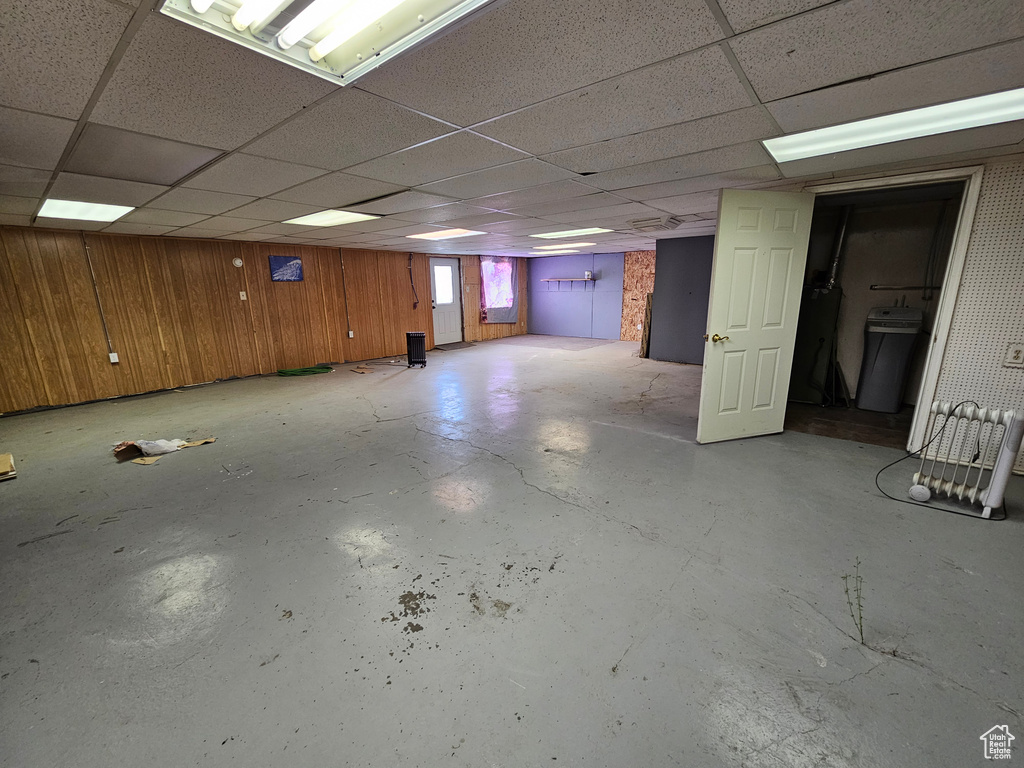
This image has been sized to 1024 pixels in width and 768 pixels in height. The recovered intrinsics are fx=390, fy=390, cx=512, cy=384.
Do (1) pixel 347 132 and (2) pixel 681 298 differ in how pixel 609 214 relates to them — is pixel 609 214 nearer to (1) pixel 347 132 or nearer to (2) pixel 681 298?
(1) pixel 347 132

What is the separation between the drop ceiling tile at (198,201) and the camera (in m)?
3.04

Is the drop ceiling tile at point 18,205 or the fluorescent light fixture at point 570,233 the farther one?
the fluorescent light fixture at point 570,233

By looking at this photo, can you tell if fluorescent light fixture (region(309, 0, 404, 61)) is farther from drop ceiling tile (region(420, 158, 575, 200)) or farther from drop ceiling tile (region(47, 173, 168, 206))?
drop ceiling tile (region(47, 173, 168, 206))

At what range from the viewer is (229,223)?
4.43 meters

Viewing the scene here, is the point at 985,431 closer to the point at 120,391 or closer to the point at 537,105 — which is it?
the point at 537,105

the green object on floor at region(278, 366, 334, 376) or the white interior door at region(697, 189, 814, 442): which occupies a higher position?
the white interior door at region(697, 189, 814, 442)

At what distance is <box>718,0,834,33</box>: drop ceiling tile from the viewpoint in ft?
3.59

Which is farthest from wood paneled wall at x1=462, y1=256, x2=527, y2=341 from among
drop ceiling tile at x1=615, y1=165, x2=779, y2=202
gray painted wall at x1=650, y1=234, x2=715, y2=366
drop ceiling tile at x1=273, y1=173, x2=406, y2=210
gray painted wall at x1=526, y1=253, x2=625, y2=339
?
drop ceiling tile at x1=615, y1=165, x2=779, y2=202

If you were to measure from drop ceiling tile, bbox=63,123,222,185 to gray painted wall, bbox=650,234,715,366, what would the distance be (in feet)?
22.3

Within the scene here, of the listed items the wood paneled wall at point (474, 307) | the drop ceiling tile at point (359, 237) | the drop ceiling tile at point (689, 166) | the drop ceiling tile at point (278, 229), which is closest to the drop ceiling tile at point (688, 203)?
the drop ceiling tile at point (689, 166)

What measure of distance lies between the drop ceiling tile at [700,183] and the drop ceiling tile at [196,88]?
251cm

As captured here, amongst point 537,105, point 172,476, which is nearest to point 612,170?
point 537,105

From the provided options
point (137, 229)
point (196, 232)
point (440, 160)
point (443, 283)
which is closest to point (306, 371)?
point (196, 232)

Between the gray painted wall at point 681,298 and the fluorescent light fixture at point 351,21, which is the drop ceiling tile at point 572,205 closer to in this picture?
the fluorescent light fixture at point 351,21
